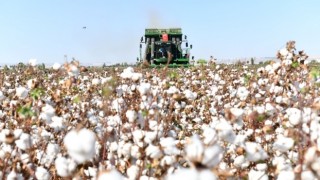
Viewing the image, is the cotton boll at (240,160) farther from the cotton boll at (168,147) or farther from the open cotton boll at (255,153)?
the cotton boll at (168,147)

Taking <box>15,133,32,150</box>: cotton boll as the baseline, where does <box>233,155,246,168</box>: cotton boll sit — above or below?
below

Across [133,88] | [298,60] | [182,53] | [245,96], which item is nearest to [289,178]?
[133,88]

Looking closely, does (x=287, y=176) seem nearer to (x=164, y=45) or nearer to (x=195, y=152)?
(x=195, y=152)

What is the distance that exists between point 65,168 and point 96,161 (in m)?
0.19

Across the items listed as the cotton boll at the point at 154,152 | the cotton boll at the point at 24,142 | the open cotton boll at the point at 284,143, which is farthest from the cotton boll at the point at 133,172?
the open cotton boll at the point at 284,143

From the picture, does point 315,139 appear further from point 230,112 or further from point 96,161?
point 96,161

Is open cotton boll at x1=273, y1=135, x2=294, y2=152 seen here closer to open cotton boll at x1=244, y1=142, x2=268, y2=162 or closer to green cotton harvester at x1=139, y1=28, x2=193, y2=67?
open cotton boll at x1=244, y1=142, x2=268, y2=162

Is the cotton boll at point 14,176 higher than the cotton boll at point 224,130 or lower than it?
lower

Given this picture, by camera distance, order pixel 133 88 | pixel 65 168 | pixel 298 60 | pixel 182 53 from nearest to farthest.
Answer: pixel 65 168 → pixel 133 88 → pixel 298 60 → pixel 182 53

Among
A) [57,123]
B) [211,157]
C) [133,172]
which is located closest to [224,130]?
[133,172]

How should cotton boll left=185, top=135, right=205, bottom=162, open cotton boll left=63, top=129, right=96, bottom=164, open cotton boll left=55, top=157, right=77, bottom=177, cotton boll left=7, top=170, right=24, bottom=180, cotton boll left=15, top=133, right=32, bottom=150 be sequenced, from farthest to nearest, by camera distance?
1. cotton boll left=15, top=133, right=32, bottom=150
2. cotton boll left=7, top=170, right=24, bottom=180
3. open cotton boll left=55, top=157, right=77, bottom=177
4. open cotton boll left=63, top=129, right=96, bottom=164
5. cotton boll left=185, top=135, right=205, bottom=162

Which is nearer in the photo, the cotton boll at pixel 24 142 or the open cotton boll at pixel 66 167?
the open cotton boll at pixel 66 167

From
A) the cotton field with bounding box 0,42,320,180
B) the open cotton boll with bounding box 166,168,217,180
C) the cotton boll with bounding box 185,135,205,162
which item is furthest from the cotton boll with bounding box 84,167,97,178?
the open cotton boll with bounding box 166,168,217,180

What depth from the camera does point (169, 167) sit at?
278 centimetres
